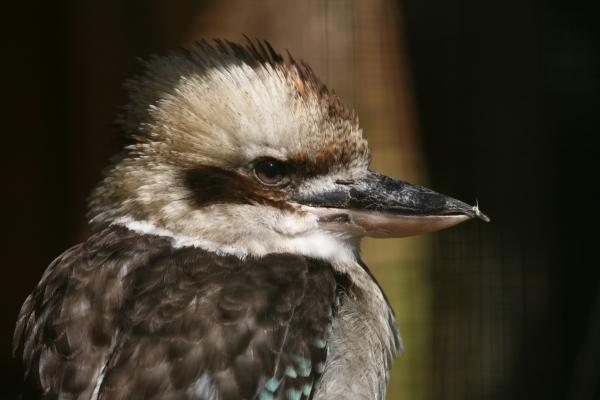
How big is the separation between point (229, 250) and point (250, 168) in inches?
8.3

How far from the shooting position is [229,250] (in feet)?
7.63

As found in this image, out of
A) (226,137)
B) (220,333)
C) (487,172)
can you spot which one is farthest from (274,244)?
(487,172)

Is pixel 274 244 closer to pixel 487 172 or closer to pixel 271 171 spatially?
pixel 271 171

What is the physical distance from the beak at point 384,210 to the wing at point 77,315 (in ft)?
1.44

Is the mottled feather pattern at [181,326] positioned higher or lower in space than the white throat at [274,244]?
lower

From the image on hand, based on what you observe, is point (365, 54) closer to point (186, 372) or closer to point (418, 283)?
point (418, 283)

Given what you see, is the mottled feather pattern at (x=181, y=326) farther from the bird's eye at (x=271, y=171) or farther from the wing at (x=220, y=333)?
the bird's eye at (x=271, y=171)

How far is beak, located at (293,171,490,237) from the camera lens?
2.43 m

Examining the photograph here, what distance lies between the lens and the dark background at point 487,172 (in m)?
4.06

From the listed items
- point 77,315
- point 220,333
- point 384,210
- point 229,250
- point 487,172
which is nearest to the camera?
point 220,333

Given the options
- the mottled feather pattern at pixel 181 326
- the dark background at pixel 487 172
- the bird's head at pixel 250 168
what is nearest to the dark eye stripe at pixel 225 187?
the bird's head at pixel 250 168

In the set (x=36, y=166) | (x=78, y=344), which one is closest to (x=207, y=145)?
(x=78, y=344)

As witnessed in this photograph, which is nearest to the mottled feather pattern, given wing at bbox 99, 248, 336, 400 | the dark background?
wing at bbox 99, 248, 336, 400

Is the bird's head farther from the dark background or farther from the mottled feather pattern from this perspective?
the dark background
